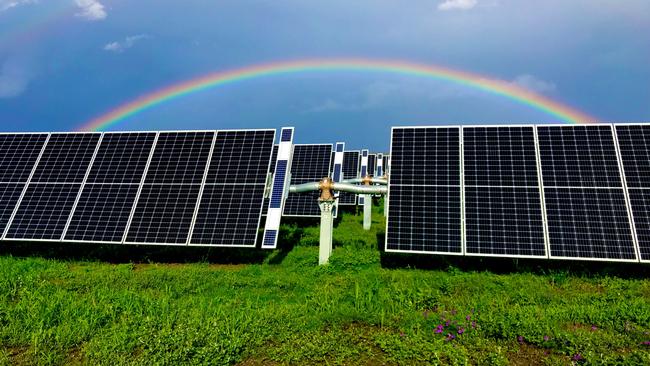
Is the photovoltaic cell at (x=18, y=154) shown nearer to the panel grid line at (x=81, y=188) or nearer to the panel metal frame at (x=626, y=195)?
the panel grid line at (x=81, y=188)

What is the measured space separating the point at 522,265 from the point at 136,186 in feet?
40.1

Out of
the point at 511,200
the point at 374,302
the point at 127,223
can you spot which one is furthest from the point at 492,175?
the point at 127,223

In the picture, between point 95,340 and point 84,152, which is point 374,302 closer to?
point 95,340

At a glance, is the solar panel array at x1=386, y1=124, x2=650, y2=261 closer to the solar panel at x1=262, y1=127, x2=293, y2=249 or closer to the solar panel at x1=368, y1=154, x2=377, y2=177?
the solar panel at x1=262, y1=127, x2=293, y2=249

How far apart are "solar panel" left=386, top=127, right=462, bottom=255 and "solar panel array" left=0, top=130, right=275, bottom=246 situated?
417 centimetres

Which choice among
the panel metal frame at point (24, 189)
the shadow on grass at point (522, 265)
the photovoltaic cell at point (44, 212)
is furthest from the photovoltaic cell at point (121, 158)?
the shadow on grass at point (522, 265)

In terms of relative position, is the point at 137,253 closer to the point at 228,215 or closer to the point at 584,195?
the point at 228,215

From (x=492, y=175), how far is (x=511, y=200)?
0.96 m

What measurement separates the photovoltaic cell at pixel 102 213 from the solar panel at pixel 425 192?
822cm

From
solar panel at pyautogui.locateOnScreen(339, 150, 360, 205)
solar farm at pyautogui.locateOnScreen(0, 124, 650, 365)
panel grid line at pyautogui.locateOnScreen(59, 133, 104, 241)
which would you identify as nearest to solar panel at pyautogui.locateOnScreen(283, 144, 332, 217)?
solar panel at pyautogui.locateOnScreen(339, 150, 360, 205)

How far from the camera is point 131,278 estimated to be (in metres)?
9.66

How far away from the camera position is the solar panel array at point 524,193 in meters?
9.62

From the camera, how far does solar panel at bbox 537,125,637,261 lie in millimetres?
9406

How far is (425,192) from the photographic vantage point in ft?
36.3
